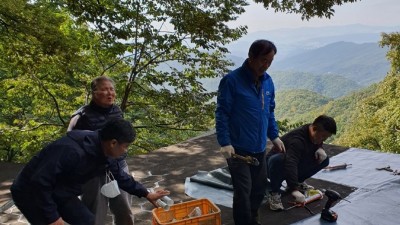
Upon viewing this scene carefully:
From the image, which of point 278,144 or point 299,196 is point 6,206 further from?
point 299,196

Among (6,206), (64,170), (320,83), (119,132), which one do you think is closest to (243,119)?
(119,132)

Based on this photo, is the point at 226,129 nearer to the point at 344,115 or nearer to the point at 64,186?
the point at 64,186

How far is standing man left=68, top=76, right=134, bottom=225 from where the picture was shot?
2.54 meters

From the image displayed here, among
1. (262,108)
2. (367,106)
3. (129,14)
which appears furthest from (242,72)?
(367,106)

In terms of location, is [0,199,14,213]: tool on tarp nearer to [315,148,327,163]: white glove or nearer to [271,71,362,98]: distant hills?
[315,148,327,163]: white glove

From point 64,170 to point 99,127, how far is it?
0.90m

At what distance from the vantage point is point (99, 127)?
9.31ft

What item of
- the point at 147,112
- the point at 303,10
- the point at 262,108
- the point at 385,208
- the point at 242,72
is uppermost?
the point at 303,10

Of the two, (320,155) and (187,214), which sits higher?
(320,155)

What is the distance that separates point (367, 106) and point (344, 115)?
1609 centimetres

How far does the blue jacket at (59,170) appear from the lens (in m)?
1.89

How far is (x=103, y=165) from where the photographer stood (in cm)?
216

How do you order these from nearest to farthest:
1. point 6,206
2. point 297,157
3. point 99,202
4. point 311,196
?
point 99,202 → point 297,157 → point 6,206 → point 311,196

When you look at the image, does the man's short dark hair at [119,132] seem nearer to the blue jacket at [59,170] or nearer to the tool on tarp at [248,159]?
the blue jacket at [59,170]
